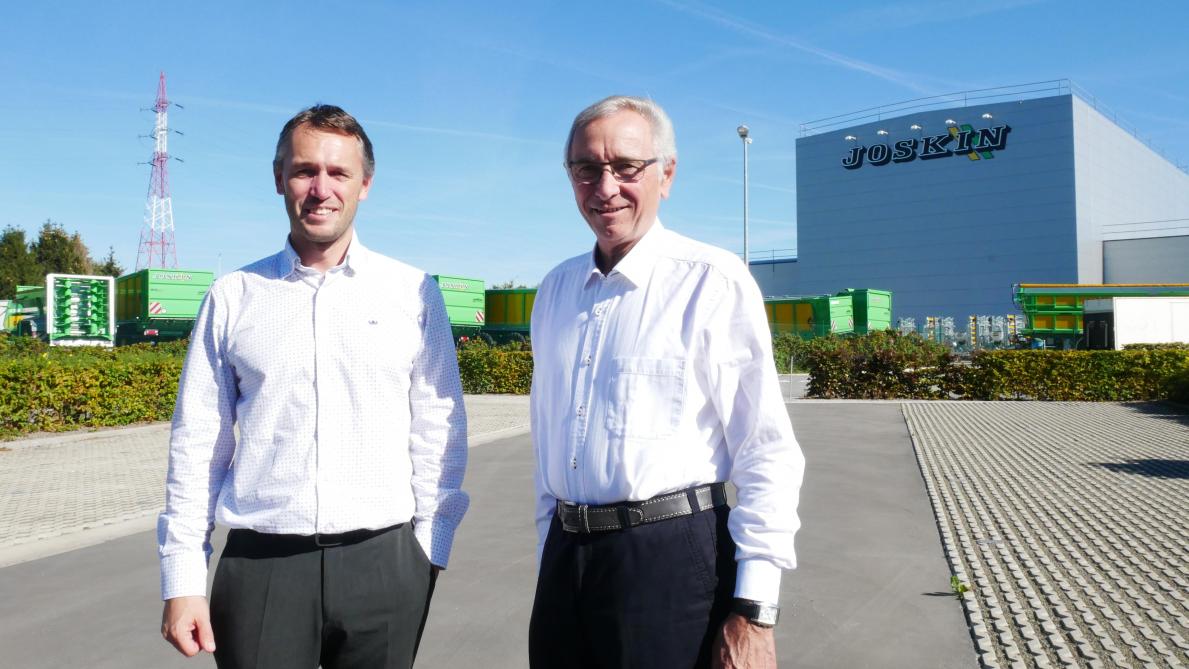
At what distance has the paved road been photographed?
13.9 feet

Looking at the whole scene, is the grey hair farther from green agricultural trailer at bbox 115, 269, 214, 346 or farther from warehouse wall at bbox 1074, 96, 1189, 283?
warehouse wall at bbox 1074, 96, 1189, 283

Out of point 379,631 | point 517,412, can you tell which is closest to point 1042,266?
point 517,412

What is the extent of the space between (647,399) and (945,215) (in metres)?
55.6

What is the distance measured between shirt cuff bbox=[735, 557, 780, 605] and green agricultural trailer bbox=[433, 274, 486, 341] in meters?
26.1

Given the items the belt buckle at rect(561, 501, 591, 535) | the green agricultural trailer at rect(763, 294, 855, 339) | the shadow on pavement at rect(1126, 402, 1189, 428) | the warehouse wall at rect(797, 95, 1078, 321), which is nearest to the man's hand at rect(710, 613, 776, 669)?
the belt buckle at rect(561, 501, 591, 535)

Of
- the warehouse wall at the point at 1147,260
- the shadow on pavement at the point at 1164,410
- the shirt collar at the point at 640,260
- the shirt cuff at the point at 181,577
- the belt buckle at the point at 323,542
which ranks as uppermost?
the warehouse wall at the point at 1147,260

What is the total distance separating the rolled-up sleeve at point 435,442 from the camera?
2367 millimetres

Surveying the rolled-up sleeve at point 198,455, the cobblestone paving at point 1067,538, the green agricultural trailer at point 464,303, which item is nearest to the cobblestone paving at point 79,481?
the rolled-up sleeve at point 198,455

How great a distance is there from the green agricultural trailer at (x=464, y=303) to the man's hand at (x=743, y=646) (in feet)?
85.5

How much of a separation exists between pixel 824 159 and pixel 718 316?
192ft

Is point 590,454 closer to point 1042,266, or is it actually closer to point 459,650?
point 459,650

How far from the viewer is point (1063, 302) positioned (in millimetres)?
24891

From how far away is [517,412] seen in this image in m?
18.0

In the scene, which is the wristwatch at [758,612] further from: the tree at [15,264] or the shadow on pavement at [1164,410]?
the tree at [15,264]
